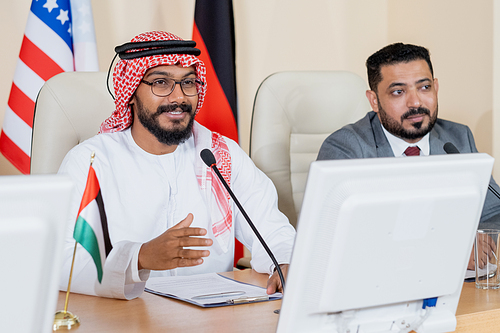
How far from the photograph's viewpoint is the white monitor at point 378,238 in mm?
751

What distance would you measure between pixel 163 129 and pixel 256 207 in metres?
0.45

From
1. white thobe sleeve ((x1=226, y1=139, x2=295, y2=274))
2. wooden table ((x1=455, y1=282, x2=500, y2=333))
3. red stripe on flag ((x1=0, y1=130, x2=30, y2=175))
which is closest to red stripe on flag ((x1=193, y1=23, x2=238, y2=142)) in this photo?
white thobe sleeve ((x1=226, y1=139, x2=295, y2=274))

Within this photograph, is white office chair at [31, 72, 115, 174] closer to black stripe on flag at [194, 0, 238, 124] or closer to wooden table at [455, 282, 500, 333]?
black stripe on flag at [194, 0, 238, 124]

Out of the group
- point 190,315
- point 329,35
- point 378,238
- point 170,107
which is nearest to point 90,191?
point 190,315

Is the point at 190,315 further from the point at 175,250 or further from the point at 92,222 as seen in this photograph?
the point at 92,222

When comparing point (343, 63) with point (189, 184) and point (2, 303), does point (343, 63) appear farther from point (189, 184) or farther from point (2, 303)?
point (2, 303)

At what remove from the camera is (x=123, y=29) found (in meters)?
3.02

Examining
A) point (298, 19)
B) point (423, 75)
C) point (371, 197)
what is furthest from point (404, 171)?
point (298, 19)

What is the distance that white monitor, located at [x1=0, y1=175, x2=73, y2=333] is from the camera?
0.60 meters

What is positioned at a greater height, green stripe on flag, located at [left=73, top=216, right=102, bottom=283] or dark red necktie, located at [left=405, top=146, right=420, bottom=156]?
dark red necktie, located at [left=405, top=146, right=420, bottom=156]

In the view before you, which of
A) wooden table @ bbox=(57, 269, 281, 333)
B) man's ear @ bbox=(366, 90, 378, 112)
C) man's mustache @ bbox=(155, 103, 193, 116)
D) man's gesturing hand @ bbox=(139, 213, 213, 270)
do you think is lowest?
wooden table @ bbox=(57, 269, 281, 333)

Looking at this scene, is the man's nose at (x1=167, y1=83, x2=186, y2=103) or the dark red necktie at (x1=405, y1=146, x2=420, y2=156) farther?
the dark red necktie at (x1=405, y1=146, x2=420, y2=156)

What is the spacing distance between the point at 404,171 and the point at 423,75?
64.7 inches

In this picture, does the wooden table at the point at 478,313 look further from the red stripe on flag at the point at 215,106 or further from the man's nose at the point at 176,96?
the red stripe on flag at the point at 215,106
